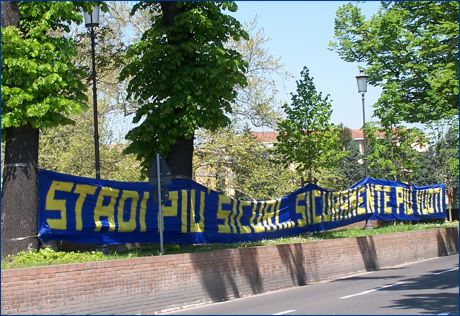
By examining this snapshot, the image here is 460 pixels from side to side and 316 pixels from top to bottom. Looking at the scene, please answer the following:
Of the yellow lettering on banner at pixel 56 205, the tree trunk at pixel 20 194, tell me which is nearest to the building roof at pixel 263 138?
the yellow lettering on banner at pixel 56 205

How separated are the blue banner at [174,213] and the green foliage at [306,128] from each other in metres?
1.87

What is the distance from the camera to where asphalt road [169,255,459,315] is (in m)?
13.5

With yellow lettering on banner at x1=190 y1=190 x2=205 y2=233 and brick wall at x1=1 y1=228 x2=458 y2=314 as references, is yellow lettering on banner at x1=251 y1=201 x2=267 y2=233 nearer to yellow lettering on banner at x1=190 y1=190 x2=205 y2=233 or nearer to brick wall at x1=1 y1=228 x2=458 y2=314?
brick wall at x1=1 y1=228 x2=458 y2=314

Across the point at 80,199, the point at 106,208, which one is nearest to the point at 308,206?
the point at 106,208

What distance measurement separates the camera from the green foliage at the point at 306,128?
1085 inches

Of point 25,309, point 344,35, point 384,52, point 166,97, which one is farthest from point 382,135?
point 25,309

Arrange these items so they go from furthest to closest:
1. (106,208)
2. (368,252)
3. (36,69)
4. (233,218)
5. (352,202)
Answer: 1. (352,202)
2. (368,252)
3. (233,218)
4. (106,208)
5. (36,69)

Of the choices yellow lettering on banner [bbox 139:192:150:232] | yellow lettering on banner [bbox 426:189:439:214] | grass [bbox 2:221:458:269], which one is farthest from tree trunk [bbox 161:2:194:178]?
yellow lettering on banner [bbox 426:189:439:214]

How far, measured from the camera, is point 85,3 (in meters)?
15.5

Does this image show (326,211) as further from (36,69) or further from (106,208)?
(36,69)

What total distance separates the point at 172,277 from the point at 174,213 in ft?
10.2

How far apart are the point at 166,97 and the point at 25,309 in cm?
832

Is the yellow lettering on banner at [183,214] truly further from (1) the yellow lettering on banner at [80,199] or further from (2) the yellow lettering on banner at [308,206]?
(2) the yellow lettering on banner at [308,206]

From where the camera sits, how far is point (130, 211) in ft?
57.6
